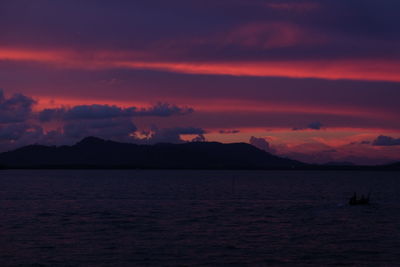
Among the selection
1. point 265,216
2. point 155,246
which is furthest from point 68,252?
point 265,216

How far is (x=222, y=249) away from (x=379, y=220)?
32205 mm

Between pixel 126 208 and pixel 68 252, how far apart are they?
140 feet

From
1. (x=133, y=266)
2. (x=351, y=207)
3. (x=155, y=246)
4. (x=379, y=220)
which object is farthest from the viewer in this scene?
(x=351, y=207)

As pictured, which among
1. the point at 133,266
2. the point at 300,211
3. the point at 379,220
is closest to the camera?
the point at 133,266

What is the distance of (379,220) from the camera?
7088 centimetres

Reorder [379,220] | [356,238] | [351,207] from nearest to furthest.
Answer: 1. [356,238]
2. [379,220]
3. [351,207]

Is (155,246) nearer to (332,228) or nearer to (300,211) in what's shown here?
(332,228)

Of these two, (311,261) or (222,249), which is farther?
(222,249)

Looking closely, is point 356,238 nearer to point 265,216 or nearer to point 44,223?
point 265,216

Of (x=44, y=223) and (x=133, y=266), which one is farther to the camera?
(x=44, y=223)

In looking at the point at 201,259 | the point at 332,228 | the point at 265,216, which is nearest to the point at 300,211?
the point at 265,216

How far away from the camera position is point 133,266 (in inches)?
1565

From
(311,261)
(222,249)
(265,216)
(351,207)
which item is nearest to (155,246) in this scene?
(222,249)

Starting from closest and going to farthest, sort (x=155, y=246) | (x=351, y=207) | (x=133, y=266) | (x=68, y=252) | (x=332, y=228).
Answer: (x=133, y=266)
(x=68, y=252)
(x=155, y=246)
(x=332, y=228)
(x=351, y=207)
